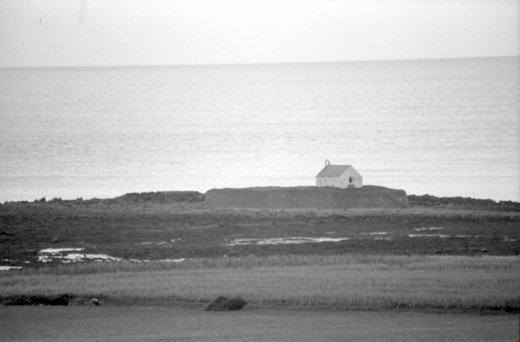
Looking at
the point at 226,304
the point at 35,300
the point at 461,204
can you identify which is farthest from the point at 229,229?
the point at 226,304

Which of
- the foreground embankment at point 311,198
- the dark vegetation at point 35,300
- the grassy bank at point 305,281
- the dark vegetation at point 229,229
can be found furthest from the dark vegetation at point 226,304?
the foreground embankment at point 311,198

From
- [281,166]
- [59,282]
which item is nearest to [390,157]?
[281,166]

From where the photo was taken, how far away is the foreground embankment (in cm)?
4588

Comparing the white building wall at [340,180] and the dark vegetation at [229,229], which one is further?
the white building wall at [340,180]

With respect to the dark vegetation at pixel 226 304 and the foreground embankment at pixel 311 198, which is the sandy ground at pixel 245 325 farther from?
the foreground embankment at pixel 311 198

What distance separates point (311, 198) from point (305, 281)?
1863 cm

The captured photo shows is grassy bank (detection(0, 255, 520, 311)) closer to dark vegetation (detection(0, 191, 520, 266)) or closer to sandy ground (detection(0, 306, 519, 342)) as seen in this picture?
sandy ground (detection(0, 306, 519, 342))

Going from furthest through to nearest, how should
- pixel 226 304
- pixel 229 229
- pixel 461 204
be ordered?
1. pixel 461 204
2. pixel 229 229
3. pixel 226 304

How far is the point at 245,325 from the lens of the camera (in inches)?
917

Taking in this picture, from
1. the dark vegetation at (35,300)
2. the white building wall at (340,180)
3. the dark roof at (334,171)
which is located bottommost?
the dark vegetation at (35,300)

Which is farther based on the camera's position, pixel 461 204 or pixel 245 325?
pixel 461 204

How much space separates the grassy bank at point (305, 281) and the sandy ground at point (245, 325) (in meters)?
0.81

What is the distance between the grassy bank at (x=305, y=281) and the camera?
25.1 m

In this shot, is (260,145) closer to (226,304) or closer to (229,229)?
(229,229)
